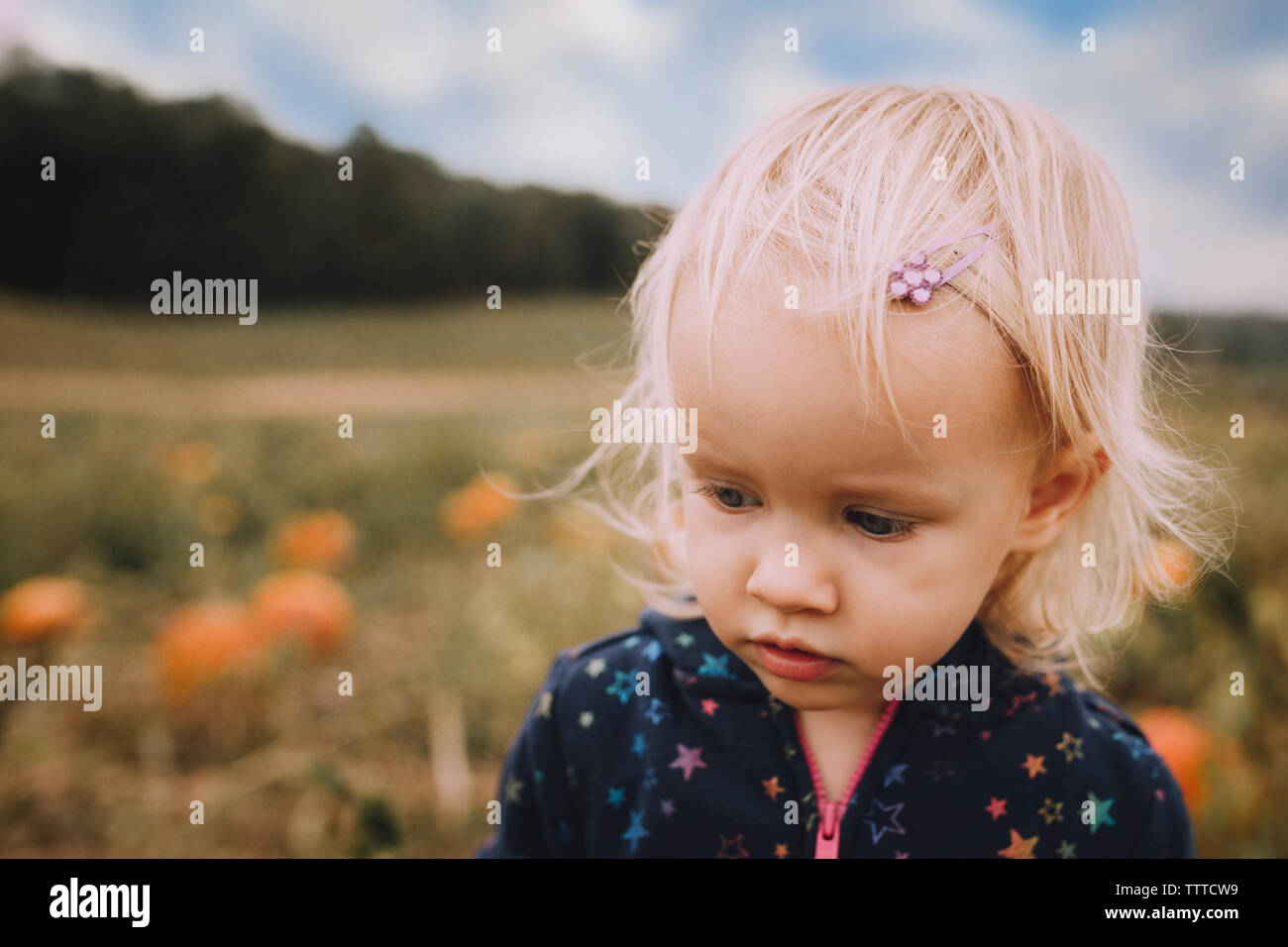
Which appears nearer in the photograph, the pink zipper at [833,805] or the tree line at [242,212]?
the pink zipper at [833,805]

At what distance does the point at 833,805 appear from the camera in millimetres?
999

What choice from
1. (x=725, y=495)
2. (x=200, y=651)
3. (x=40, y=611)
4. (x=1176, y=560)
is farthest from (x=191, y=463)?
(x=1176, y=560)

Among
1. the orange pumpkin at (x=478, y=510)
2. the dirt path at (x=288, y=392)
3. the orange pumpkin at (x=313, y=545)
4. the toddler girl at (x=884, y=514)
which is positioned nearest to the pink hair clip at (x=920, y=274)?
the toddler girl at (x=884, y=514)

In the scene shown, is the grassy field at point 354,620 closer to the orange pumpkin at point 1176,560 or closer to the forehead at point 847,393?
the orange pumpkin at point 1176,560

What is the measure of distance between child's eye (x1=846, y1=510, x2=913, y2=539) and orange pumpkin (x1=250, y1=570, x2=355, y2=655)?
148cm

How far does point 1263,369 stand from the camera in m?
3.17

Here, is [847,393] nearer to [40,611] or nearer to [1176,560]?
[1176,560]

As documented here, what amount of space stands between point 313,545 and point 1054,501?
→ 1928 mm

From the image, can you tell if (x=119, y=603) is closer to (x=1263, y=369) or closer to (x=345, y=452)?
(x=345, y=452)

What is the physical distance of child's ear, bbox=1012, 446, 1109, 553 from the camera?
935 mm

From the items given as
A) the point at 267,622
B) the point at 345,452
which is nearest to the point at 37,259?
the point at 345,452

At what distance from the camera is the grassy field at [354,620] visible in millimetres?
1565

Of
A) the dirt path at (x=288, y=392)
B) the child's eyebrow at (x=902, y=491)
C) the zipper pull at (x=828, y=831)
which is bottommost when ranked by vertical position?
the zipper pull at (x=828, y=831)

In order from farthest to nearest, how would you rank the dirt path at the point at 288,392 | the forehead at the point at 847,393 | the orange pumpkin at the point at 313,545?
the dirt path at the point at 288,392 < the orange pumpkin at the point at 313,545 < the forehead at the point at 847,393
